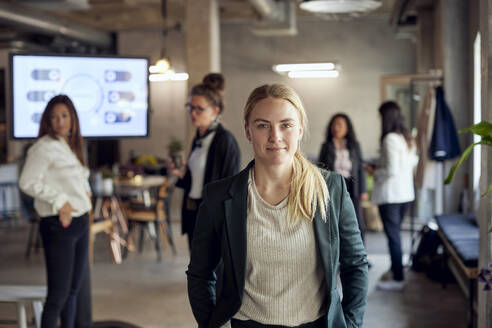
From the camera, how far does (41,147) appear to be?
3.71 meters

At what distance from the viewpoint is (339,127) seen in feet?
19.8

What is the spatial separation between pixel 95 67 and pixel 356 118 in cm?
858

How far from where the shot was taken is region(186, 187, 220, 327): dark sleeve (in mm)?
1854

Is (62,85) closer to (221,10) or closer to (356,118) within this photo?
(221,10)

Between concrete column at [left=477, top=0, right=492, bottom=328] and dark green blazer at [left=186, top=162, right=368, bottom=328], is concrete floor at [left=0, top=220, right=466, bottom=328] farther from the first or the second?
dark green blazer at [left=186, top=162, right=368, bottom=328]

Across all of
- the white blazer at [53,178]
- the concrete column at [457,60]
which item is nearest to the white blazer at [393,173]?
the concrete column at [457,60]

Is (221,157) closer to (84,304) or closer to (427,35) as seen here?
(84,304)

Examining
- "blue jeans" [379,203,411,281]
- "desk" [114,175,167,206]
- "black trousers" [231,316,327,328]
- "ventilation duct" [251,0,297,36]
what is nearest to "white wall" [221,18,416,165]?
"ventilation duct" [251,0,297,36]

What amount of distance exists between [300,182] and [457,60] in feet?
20.3

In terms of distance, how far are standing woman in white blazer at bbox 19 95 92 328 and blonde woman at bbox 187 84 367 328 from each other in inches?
80.8

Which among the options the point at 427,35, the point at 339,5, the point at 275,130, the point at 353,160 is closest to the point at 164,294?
the point at 353,160

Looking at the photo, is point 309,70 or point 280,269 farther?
point 309,70

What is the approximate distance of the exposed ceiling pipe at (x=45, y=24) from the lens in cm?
864

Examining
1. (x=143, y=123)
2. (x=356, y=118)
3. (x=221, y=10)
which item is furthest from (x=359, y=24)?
(x=143, y=123)
